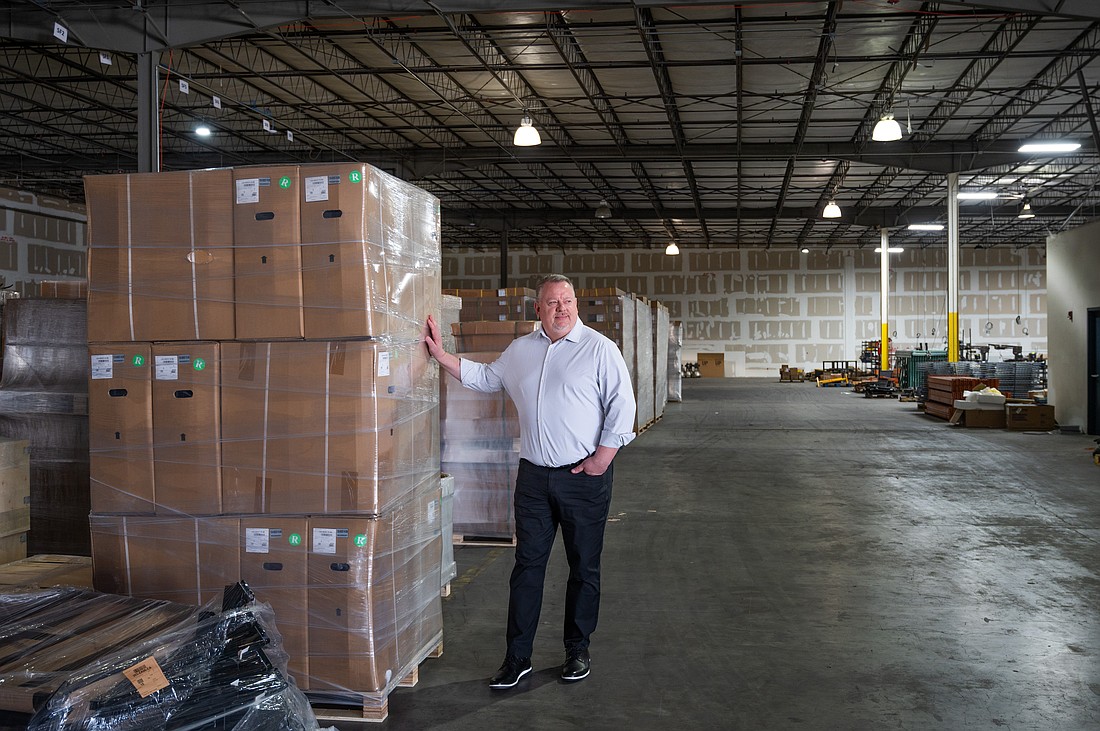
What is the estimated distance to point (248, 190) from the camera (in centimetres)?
379

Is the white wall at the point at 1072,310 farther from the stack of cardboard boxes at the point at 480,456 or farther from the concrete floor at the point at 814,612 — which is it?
the stack of cardboard boxes at the point at 480,456

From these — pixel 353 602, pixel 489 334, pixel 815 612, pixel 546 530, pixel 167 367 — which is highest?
pixel 489 334

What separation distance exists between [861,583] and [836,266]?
34939 millimetres

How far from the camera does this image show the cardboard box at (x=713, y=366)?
3916 cm

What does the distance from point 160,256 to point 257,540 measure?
1332mm

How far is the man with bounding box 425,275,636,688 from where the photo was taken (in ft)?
13.3

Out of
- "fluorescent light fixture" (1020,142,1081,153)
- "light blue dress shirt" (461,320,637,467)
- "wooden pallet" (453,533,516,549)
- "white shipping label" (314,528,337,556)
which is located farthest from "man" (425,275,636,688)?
"fluorescent light fixture" (1020,142,1081,153)

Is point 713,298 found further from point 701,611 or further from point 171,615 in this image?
point 171,615

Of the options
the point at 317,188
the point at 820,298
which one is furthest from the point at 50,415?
the point at 820,298

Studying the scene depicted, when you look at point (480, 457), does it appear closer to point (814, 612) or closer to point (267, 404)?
point (814, 612)

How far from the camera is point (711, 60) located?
1502 cm

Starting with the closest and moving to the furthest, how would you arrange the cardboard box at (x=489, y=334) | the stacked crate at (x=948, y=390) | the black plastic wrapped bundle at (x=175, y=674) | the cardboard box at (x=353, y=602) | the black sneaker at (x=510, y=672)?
the black plastic wrapped bundle at (x=175, y=674)
the cardboard box at (x=353, y=602)
the black sneaker at (x=510, y=672)
the cardboard box at (x=489, y=334)
the stacked crate at (x=948, y=390)

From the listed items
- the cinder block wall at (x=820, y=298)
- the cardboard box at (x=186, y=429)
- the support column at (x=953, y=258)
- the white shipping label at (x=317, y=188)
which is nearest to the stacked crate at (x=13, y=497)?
the cardboard box at (x=186, y=429)

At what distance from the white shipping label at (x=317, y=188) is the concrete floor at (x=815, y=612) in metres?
2.27
